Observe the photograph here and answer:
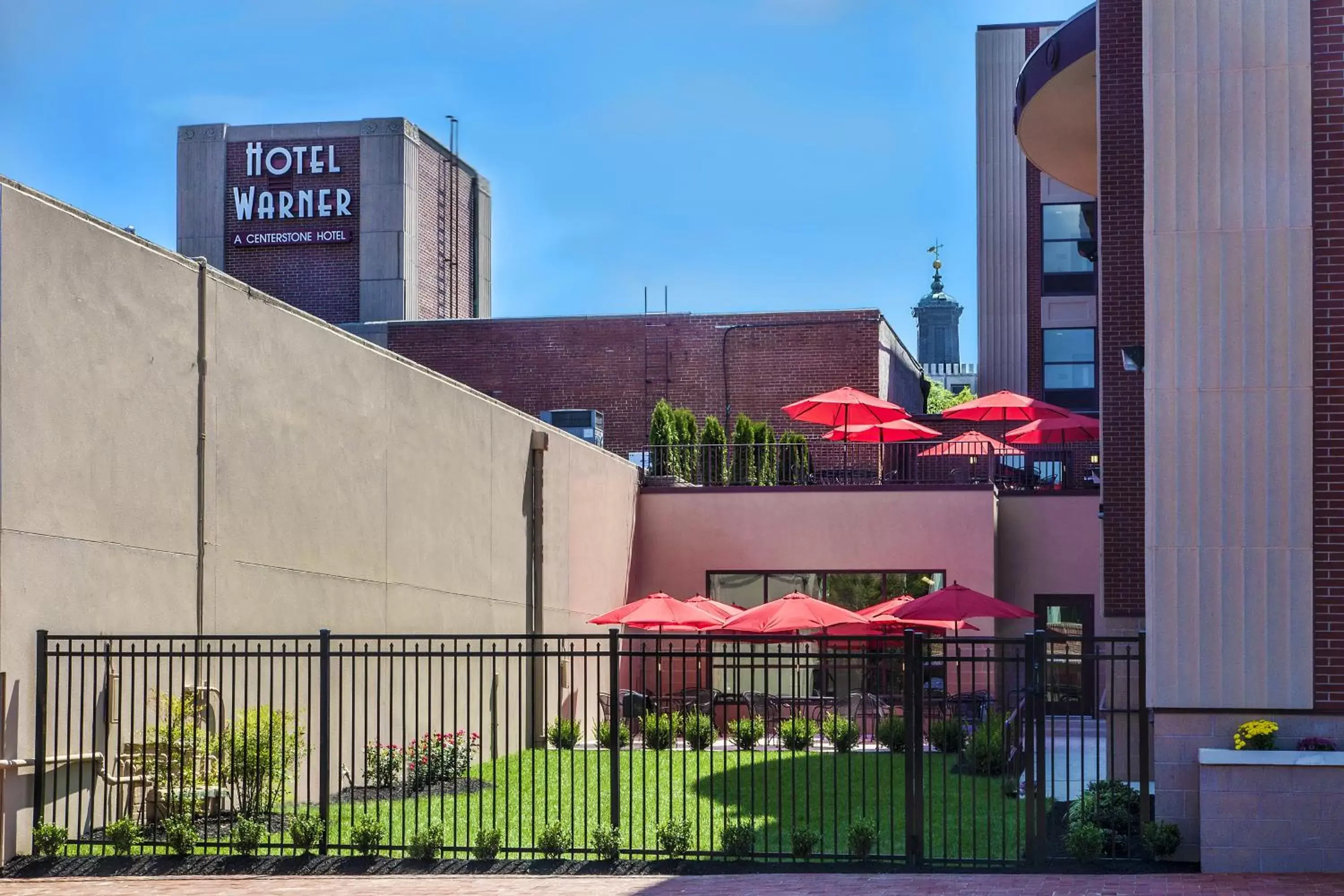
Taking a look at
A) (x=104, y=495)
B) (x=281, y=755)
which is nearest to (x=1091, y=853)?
(x=281, y=755)

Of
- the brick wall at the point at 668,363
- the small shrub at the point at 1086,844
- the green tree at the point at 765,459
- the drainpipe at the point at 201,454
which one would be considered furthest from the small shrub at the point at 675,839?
the brick wall at the point at 668,363

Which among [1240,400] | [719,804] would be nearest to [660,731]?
[719,804]

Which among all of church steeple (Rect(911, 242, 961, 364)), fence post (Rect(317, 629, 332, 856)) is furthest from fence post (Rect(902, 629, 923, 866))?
church steeple (Rect(911, 242, 961, 364))

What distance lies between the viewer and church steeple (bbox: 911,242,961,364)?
177125mm

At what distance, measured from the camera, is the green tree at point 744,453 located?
3322 centimetres

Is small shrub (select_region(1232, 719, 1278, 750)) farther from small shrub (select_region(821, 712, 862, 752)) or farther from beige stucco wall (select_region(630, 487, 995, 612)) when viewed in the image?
beige stucco wall (select_region(630, 487, 995, 612))

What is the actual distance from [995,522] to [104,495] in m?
20.1

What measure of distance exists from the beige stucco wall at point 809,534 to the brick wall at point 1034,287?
15.5 m

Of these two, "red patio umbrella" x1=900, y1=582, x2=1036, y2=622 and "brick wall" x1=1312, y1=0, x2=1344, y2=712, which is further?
"red patio umbrella" x1=900, y1=582, x2=1036, y2=622

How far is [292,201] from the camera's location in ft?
144

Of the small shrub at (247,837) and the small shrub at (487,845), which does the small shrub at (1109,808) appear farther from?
the small shrub at (247,837)

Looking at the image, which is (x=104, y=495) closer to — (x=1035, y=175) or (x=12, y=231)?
(x=12, y=231)

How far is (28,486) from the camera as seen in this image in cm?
1248

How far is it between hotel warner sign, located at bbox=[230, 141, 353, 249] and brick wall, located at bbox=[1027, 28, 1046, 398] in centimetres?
1887
